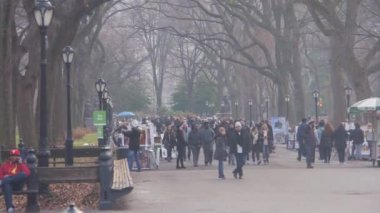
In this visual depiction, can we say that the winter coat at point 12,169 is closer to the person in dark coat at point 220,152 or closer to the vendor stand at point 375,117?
the person in dark coat at point 220,152

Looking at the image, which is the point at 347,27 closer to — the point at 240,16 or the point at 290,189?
the point at 240,16

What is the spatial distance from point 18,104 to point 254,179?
9319 millimetres

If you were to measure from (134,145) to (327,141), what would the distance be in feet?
32.0

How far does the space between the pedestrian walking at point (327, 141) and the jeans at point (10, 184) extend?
21043 mm

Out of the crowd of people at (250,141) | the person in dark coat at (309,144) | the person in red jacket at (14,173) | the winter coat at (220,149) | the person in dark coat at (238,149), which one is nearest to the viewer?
the person in red jacket at (14,173)

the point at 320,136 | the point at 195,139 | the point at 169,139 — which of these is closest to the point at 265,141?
the point at 195,139

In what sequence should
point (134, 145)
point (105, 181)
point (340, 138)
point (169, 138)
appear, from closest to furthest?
1. point (105, 181)
2. point (134, 145)
3. point (340, 138)
4. point (169, 138)

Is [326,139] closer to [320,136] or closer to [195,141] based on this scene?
[320,136]

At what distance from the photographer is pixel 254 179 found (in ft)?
87.0

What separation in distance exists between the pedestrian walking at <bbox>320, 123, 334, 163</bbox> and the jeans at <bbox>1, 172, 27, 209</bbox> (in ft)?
69.0

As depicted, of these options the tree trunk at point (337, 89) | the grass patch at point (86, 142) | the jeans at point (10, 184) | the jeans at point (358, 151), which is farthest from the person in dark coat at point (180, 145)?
the tree trunk at point (337, 89)

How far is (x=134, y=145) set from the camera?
31297 millimetres

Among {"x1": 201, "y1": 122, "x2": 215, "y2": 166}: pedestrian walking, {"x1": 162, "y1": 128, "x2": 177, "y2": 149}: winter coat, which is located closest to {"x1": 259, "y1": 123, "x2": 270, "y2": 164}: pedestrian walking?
{"x1": 201, "y1": 122, "x2": 215, "y2": 166}: pedestrian walking

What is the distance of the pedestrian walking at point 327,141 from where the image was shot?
37156mm
